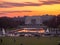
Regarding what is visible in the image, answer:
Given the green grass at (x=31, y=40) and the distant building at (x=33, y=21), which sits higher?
the distant building at (x=33, y=21)

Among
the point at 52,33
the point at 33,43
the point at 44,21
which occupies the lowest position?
the point at 33,43

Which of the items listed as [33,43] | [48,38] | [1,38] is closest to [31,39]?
[33,43]

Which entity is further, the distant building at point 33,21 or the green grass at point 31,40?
the distant building at point 33,21

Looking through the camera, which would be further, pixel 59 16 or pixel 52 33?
pixel 59 16

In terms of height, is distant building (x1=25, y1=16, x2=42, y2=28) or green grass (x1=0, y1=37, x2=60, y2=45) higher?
distant building (x1=25, y1=16, x2=42, y2=28)

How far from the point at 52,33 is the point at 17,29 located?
867mm

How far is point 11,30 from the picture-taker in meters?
3.55

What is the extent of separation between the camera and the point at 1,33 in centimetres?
355

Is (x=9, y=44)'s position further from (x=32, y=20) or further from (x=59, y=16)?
(x=59, y=16)

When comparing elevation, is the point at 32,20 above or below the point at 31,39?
above

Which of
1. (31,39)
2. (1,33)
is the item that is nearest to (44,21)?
(31,39)

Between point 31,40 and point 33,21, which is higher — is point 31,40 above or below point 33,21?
below

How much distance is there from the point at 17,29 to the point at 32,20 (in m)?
0.44

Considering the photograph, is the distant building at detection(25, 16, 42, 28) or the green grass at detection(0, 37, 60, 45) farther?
the distant building at detection(25, 16, 42, 28)
